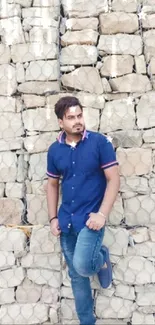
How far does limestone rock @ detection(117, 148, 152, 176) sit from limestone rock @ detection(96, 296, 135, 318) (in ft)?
2.67

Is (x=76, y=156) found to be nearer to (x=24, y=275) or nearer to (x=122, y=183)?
(x=122, y=183)

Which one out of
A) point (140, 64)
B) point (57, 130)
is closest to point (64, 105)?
point (57, 130)

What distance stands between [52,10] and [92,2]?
275 mm

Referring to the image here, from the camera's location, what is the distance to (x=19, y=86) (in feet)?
9.30

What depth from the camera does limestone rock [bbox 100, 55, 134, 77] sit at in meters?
2.78

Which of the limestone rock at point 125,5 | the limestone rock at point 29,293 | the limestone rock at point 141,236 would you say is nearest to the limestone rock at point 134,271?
the limestone rock at point 141,236

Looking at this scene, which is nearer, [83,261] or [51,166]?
[83,261]

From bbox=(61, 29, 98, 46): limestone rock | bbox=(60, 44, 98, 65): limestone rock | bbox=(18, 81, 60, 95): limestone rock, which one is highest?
bbox=(61, 29, 98, 46): limestone rock

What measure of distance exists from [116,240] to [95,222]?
556 millimetres

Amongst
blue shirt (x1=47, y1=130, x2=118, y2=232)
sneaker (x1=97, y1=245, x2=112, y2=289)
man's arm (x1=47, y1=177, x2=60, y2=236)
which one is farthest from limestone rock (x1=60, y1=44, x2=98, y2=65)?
sneaker (x1=97, y1=245, x2=112, y2=289)

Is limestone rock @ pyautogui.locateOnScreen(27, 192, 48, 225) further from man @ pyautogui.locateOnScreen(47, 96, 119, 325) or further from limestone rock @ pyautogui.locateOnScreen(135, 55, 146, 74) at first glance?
limestone rock @ pyautogui.locateOnScreen(135, 55, 146, 74)

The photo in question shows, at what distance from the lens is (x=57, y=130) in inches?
110

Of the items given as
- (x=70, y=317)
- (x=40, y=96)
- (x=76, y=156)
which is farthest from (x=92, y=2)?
(x=70, y=317)

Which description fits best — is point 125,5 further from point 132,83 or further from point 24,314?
point 24,314
